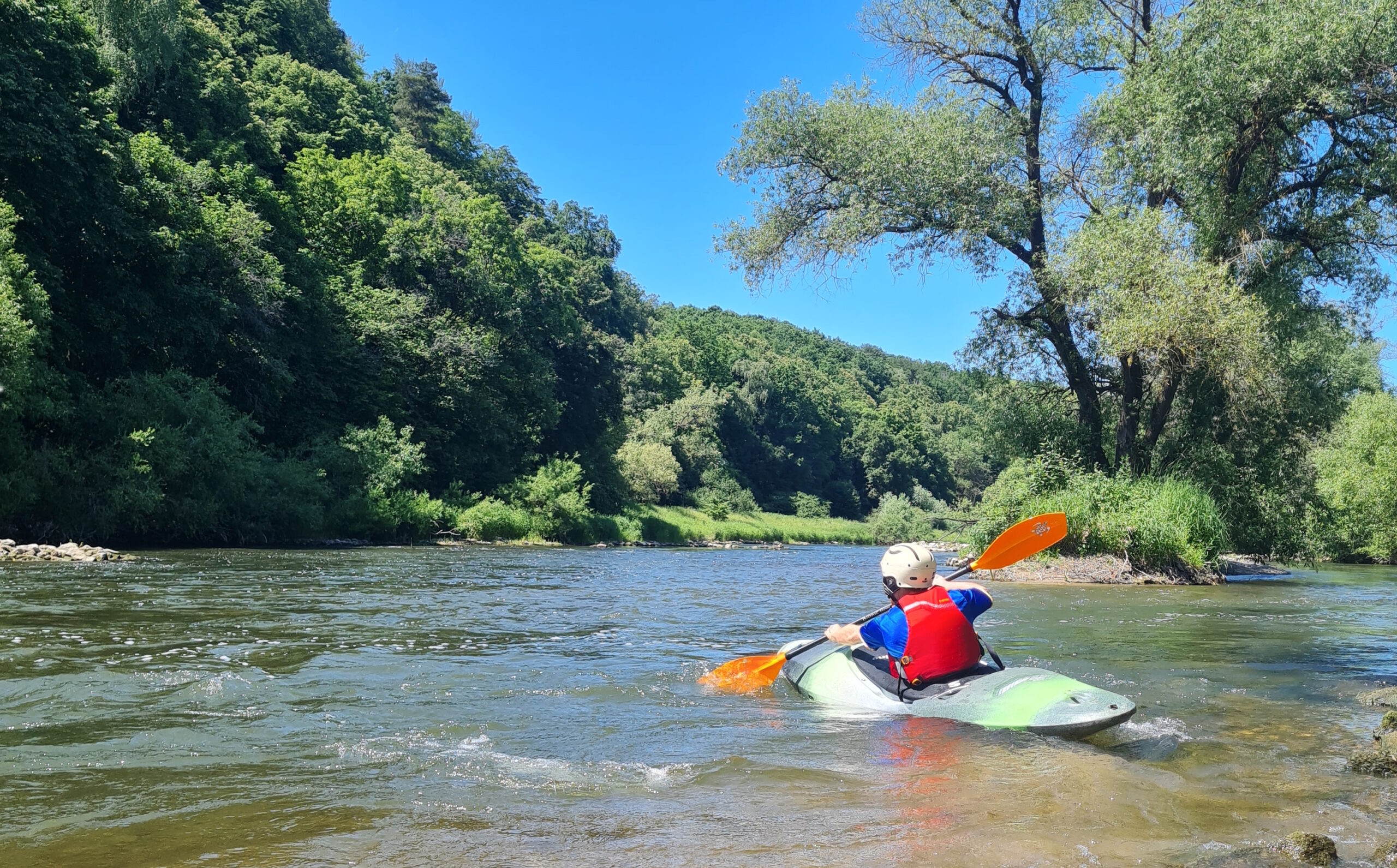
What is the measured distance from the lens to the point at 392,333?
95.0ft

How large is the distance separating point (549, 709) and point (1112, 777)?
2.97 meters

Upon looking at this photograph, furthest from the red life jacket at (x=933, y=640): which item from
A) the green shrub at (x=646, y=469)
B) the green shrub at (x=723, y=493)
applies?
the green shrub at (x=723, y=493)

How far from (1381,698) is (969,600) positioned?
8.81 ft

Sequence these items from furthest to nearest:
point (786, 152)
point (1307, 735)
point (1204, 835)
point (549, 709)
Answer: point (786, 152) < point (549, 709) < point (1307, 735) < point (1204, 835)

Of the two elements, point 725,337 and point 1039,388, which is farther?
point 725,337

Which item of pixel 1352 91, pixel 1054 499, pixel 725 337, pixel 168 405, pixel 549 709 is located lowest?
pixel 549 709

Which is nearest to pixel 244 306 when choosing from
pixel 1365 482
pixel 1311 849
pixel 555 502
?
pixel 555 502

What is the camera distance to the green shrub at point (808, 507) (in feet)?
221

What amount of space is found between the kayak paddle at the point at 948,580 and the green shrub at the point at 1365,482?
59.4ft

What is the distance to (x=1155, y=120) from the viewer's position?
13.0 meters

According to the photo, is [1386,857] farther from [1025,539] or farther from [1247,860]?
[1025,539]

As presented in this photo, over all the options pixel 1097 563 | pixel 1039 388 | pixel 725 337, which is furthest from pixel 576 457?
pixel 725 337

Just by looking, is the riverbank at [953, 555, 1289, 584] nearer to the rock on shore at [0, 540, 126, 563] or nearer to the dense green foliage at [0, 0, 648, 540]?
the rock on shore at [0, 540, 126, 563]

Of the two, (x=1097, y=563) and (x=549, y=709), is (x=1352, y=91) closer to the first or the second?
(x=1097, y=563)
